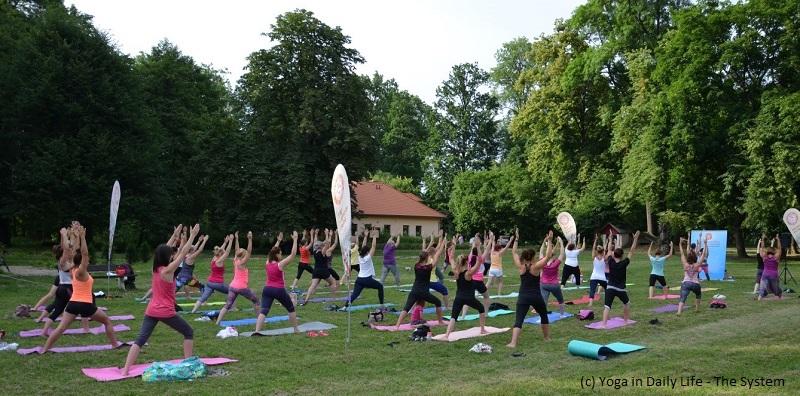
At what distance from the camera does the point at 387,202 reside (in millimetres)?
70500

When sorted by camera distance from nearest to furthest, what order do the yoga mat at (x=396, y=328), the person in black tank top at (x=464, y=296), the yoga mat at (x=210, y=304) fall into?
the person in black tank top at (x=464, y=296), the yoga mat at (x=396, y=328), the yoga mat at (x=210, y=304)

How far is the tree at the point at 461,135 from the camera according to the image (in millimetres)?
A: 75688

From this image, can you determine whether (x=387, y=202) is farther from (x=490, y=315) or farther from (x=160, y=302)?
(x=160, y=302)

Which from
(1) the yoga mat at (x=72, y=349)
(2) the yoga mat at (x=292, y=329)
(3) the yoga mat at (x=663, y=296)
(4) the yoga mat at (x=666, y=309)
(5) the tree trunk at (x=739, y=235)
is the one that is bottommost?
(1) the yoga mat at (x=72, y=349)

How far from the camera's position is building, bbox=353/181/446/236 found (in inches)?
2694

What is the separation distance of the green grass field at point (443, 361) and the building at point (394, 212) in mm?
52627

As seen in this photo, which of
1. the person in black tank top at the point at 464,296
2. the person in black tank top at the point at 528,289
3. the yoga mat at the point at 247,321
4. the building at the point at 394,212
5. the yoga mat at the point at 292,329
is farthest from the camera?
the building at the point at 394,212

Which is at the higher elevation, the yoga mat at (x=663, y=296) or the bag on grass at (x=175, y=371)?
the yoga mat at (x=663, y=296)

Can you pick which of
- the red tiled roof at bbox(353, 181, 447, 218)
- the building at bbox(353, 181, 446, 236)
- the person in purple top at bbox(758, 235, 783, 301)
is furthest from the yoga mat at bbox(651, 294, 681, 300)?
the red tiled roof at bbox(353, 181, 447, 218)

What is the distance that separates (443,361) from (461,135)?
6645 cm

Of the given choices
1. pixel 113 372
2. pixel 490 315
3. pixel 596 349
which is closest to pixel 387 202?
pixel 490 315

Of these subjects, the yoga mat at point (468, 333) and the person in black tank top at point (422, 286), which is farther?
the person in black tank top at point (422, 286)

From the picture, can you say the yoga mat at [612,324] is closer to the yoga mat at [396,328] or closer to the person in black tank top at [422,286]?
the yoga mat at [396,328]

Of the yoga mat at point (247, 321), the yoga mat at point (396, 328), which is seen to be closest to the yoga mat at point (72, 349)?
the yoga mat at point (247, 321)
